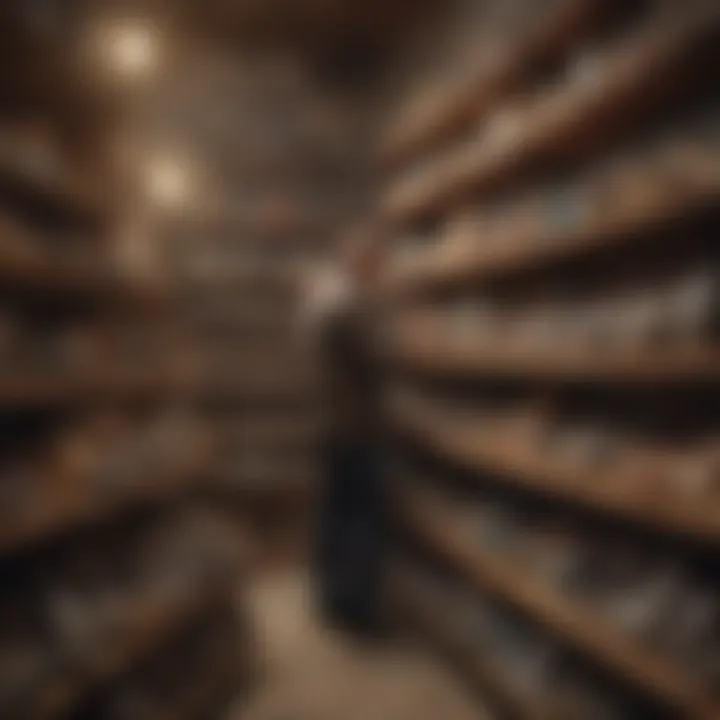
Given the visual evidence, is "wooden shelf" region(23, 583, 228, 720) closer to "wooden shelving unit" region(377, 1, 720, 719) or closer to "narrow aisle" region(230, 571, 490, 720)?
"narrow aisle" region(230, 571, 490, 720)

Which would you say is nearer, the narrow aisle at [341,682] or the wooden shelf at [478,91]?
the wooden shelf at [478,91]

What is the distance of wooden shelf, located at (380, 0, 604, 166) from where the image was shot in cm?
211

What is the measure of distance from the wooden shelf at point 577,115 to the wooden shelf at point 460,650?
1440mm

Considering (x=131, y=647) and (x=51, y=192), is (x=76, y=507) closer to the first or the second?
(x=131, y=647)

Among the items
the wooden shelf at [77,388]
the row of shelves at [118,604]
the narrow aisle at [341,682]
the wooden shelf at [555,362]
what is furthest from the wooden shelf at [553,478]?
the wooden shelf at [77,388]

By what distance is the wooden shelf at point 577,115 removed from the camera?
5.31 ft

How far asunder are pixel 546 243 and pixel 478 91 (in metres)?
0.78

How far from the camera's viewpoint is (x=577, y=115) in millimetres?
1964

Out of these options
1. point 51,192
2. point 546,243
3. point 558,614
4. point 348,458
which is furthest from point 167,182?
point 558,614

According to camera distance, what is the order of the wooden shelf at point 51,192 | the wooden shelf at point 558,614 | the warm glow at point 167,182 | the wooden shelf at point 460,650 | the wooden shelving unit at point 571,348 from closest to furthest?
the wooden shelf at point 558,614 → the wooden shelving unit at point 571,348 → the wooden shelf at point 51,192 → the wooden shelf at point 460,650 → the warm glow at point 167,182

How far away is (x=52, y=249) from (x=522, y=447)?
132 centimetres

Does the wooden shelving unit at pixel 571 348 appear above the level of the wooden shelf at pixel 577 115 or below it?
below

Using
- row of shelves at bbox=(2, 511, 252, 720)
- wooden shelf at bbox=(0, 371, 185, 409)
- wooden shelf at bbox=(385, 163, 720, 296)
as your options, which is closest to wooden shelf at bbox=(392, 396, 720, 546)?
wooden shelf at bbox=(385, 163, 720, 296)

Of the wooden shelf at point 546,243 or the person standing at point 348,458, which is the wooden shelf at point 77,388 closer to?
the person standing at point 348,458
